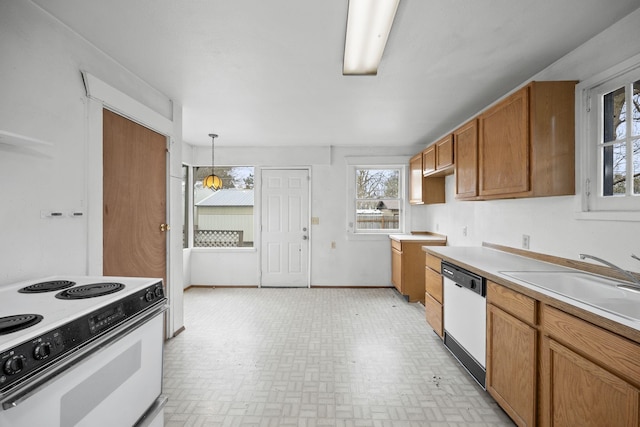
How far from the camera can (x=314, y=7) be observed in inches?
59.6

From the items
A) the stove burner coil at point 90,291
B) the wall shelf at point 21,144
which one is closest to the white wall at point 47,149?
the wall shelf at point 21,144

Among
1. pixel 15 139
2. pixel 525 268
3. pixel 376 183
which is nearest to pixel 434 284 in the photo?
pixel 525 268

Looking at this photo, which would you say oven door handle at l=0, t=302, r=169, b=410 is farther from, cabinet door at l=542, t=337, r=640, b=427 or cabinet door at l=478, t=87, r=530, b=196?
cabinet door at l=478, t=87, r=530, b=196

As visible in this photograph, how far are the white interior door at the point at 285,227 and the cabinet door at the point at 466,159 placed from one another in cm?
250

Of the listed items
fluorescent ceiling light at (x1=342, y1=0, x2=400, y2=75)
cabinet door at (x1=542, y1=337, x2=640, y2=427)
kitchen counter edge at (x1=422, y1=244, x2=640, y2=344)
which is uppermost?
fluorescent ceiling light at (x1=342, y1=0, x2=400, y2=75)

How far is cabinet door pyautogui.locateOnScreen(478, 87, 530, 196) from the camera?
1915 millimetres

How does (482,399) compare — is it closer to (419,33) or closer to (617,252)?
(617,252)

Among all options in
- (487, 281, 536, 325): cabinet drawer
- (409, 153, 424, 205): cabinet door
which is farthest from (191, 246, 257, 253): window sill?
(487, 281, 536, 325): cabinet drawer

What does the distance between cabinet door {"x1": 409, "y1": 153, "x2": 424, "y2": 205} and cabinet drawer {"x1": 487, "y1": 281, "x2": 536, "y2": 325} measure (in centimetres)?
237

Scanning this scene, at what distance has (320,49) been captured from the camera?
1908 mm

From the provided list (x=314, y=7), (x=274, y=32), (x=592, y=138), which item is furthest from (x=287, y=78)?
(x=592, y=138)

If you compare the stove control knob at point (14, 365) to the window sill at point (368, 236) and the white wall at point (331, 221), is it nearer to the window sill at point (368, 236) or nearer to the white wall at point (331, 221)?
the white wall at point (331, 221)

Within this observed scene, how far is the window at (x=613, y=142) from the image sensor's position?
1611mm

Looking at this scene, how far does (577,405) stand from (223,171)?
16.0 ft
